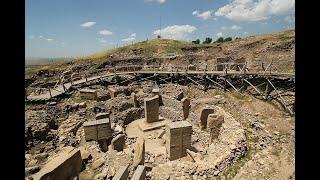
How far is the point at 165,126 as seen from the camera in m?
16.5

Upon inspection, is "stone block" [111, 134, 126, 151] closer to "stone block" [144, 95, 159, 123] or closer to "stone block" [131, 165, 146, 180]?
"stone block" [131, 165, 146, 180]

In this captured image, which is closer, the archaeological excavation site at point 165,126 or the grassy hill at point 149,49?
the archaeological excavation site at point 165,126

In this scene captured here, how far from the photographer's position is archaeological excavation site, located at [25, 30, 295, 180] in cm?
928

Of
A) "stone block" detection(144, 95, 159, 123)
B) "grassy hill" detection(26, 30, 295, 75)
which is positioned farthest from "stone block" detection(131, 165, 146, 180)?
"grassy hill" detection(26, 30, 295, 75)

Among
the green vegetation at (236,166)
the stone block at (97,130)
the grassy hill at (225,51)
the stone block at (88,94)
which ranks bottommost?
the green vegetation at (236,166)

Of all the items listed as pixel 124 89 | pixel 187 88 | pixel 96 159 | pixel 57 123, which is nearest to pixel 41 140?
pixel 57 123

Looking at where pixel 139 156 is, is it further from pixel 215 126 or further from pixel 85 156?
pixel 215 126

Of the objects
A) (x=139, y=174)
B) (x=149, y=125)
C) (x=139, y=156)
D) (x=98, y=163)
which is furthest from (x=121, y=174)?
(x=149, y=125)

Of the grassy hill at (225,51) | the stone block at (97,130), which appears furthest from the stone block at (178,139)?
the grassy hill at (225,51)

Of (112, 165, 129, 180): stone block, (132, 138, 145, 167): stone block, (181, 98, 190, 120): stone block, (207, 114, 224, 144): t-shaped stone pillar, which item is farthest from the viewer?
(181, 98, 190, 120): stone block

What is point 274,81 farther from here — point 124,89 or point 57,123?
point 57,123

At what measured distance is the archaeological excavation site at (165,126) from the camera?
9281 millimetres

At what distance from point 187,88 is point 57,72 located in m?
15.0

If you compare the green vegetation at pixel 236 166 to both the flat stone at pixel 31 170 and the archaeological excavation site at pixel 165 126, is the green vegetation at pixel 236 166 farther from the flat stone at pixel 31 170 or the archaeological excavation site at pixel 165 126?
the flat stone at pixel 31 170
